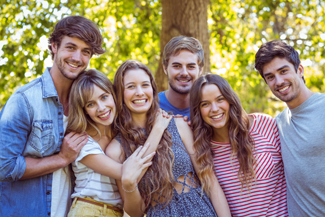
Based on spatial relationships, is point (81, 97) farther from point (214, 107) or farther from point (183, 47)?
point (183, 47)

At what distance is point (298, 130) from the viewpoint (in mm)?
2863

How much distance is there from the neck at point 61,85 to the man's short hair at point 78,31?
0.31 m

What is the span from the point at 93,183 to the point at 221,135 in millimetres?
1409

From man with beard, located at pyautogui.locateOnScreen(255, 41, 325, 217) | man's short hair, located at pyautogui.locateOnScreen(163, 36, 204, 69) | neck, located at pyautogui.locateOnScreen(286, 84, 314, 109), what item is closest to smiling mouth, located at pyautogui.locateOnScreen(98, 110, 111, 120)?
man's short hair, located at pyautogui.locateOnScreen(163, 36, 204, 69)

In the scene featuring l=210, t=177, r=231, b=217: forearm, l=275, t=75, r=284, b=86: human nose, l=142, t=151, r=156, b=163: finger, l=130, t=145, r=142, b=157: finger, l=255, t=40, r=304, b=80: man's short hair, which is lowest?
l=210, t=177, r=231, b=217: forearm

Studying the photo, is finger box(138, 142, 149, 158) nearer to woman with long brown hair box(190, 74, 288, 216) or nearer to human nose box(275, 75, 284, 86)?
woman with long brown hair box(190, 74, 288, 216)

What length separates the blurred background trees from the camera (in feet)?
17.7

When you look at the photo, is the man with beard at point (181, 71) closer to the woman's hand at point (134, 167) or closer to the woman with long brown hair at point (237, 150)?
the woman with long brown hair at point (237, 150)

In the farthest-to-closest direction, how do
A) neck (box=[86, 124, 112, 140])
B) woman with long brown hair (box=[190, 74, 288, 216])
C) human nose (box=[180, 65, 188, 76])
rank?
human nose (box=[180, 65, 188, 76]) < neck (box=[86, 124, 112, 140]) < woman with long brown hair (box=[190, 74, 288, 216])

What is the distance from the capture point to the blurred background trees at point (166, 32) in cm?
541

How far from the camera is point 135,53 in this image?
8.76 meters

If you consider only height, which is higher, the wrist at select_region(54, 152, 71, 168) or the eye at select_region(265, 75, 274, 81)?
the eye at select_region(265, 75, 274, 81)

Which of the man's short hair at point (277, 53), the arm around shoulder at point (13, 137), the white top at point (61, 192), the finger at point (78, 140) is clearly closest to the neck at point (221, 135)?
the man's short hair at point (277, 53)

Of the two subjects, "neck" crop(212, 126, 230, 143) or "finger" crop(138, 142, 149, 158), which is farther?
"neck" crop(212, 126, 230, 143)
